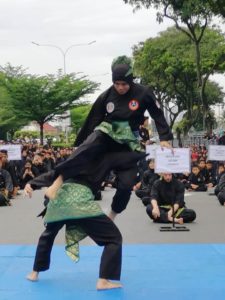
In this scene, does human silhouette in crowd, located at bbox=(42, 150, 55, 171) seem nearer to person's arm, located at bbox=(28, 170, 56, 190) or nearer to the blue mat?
the blue mat

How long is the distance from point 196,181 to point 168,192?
258 inches

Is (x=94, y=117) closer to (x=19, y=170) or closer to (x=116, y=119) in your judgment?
(x=116, y=119)

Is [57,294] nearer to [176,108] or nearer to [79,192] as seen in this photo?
[79,192]

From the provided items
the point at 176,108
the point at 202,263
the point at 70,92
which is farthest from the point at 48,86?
the point at 202,263

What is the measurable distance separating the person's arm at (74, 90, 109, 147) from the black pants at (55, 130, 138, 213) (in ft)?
0.63

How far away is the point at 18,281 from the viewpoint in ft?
17.8

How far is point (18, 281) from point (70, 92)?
26122 mm

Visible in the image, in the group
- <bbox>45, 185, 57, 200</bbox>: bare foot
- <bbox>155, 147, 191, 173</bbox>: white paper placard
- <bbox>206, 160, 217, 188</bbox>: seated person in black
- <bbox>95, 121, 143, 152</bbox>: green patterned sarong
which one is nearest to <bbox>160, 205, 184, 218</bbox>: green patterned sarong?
<bbox>155, 147, 191, 173</bbox>: white paper placard

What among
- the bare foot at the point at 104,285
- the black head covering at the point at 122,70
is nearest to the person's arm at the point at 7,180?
the bare foot at the point at 104,285

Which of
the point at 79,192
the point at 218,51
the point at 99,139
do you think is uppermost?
the point at 218,51

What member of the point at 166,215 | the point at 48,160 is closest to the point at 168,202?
the point at 166,215

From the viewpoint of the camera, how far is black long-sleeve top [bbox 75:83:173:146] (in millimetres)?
5164

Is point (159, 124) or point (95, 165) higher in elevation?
point (159, 124)

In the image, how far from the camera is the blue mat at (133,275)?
498cm
